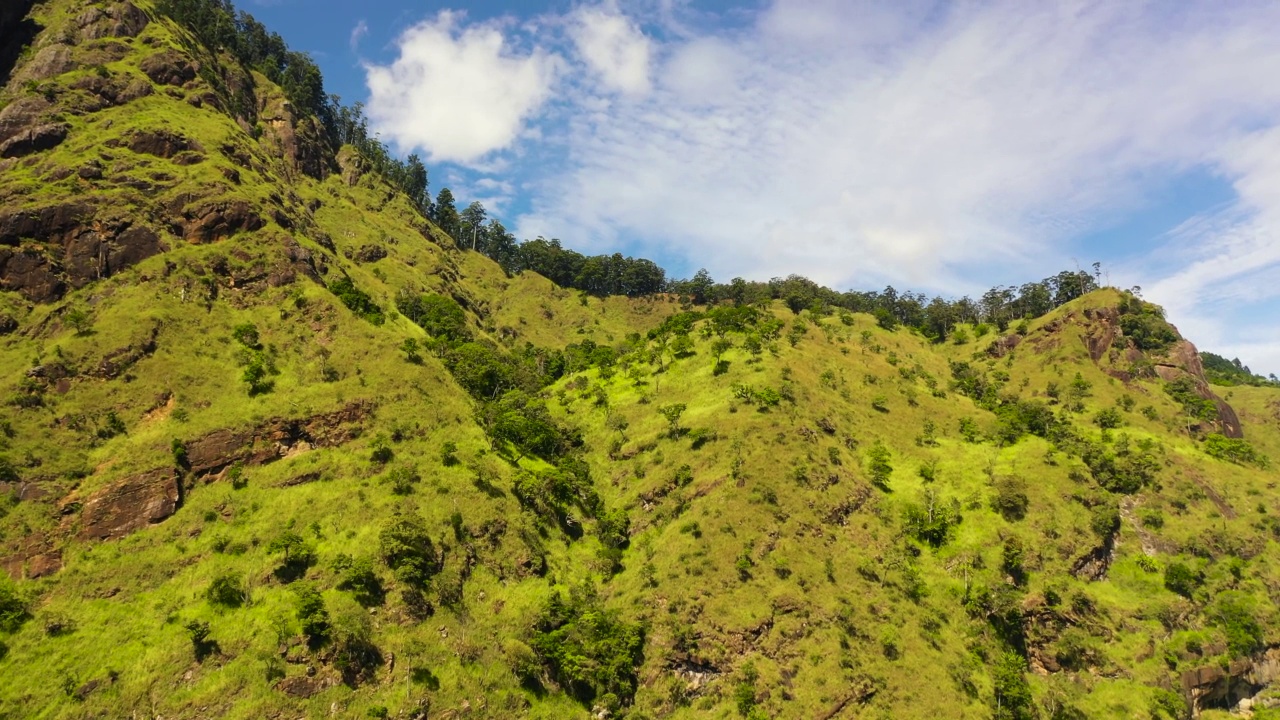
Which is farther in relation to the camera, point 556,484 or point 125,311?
point 556,484

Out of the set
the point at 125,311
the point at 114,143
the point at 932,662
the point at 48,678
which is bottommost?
the point at 48,678

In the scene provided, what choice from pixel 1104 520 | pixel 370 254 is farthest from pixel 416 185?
pixel 1104 520

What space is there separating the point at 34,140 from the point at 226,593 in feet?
254

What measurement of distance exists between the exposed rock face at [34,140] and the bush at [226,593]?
7495 cm

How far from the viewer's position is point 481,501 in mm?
68438

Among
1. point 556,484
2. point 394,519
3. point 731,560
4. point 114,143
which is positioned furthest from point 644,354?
point 114,143

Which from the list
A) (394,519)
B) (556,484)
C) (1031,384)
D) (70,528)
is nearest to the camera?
(70,528)

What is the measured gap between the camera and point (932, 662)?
6128cm

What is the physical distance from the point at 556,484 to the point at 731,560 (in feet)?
77.7

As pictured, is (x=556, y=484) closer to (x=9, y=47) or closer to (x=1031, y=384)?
(x=1031, y=384)

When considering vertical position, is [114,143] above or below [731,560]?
above

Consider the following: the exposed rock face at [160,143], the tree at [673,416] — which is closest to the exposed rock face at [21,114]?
the exposed rock face at [160,143]

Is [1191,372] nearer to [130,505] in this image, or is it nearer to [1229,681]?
[1229,681]

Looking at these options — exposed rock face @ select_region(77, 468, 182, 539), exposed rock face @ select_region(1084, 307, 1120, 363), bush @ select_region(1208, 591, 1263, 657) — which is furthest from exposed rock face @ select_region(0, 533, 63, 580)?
exposed rock face @ select_region(1084, 307, 1120, 363)
